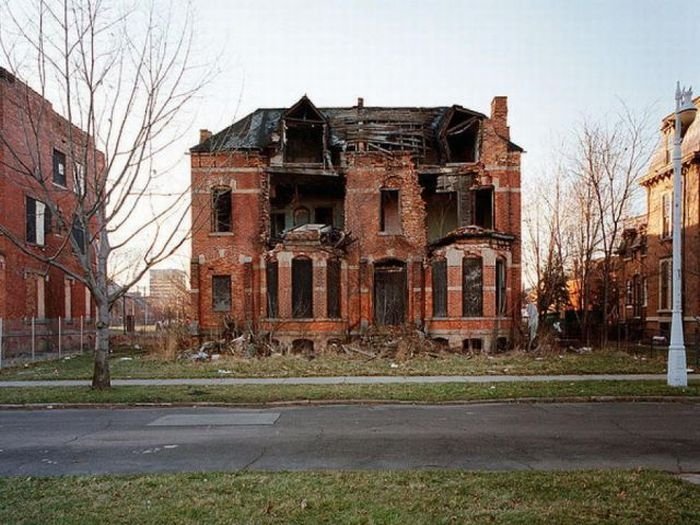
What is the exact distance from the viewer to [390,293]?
95.5 feet

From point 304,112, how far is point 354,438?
72.2ft

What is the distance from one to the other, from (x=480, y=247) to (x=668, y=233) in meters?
13.0

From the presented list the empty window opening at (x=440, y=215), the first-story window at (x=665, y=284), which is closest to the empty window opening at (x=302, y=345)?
the empty window opening at (x=440, y=215)

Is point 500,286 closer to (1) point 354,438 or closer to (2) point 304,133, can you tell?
(2) point 304,133

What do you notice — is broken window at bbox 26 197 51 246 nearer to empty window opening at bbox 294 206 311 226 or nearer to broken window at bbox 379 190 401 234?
empty window opening at bbox 294 206 311 226

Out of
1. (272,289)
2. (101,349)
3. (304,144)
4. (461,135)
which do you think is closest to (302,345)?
(272,289)

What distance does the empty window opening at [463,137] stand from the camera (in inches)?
1148

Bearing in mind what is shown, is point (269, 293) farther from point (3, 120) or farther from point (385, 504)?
point (385, 504)

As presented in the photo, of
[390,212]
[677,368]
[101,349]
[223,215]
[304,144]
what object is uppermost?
[304,144]

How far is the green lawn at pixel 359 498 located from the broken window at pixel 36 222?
951 inches

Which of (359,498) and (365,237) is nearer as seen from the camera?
(359,498)

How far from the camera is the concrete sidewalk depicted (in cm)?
1647

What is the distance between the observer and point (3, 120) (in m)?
25.1

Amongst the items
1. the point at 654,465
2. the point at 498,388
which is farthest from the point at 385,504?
the point at 498,388
